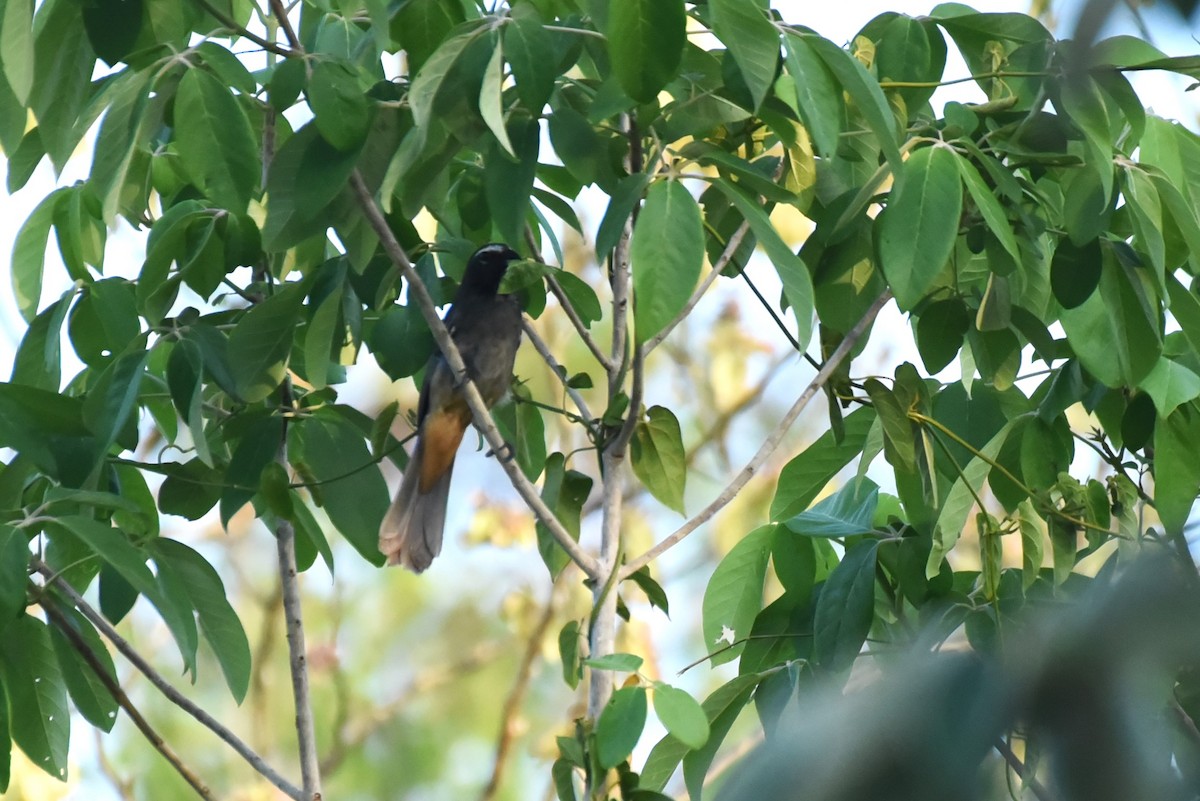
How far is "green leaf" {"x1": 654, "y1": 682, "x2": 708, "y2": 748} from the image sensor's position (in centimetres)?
176

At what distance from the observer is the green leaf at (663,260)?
1754 mm

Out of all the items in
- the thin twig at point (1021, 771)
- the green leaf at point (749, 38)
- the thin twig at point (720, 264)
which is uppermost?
the thin twig at point (720, 264)

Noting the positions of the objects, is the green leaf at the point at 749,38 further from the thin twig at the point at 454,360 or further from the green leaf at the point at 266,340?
the green leaf at the point at 266,340

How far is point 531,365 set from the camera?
328 inches

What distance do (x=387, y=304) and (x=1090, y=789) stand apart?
2294 mm

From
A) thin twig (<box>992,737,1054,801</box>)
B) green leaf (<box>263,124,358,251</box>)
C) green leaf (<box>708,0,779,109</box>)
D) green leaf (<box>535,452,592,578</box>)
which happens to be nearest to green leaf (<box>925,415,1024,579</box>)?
green leaf (<box>535,452,592,578</box>)

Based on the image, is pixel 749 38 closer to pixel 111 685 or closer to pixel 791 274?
pixel 791 274

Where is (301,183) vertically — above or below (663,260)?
above

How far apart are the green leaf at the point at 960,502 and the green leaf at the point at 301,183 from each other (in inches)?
43.6

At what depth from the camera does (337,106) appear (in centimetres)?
193

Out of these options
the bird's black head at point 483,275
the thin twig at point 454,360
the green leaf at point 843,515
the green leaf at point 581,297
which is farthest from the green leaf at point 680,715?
the bird's black head at point 483,275

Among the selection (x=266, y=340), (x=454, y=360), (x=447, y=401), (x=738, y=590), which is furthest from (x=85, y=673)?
(x=447, y=401)

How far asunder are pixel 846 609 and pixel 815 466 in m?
0.50

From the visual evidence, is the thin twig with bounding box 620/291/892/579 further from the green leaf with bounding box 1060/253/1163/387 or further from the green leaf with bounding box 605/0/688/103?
the green leaf with bounding box 605/0/688/103
